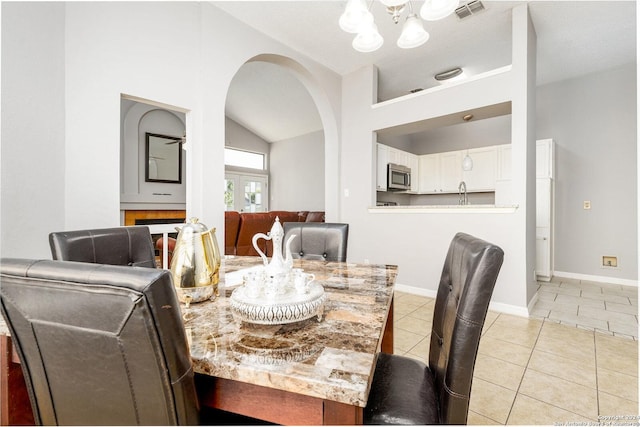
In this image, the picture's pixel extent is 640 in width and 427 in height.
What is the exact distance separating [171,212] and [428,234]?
202 inches

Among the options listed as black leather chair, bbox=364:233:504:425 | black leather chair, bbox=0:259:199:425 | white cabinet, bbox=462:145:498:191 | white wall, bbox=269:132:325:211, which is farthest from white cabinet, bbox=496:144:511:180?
black leather chair, bbox=0:259:199:425

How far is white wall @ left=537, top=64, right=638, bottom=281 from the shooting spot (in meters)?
3.81

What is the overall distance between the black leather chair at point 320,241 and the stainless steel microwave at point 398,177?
9.26 feet

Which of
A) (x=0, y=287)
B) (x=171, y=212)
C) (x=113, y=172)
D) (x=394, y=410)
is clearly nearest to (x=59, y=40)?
(x=113, y=172)

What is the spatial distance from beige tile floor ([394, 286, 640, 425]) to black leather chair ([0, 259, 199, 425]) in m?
1.53

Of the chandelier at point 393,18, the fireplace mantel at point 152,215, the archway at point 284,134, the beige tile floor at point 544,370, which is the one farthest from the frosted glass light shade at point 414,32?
the fireplace mantel at point 152,215

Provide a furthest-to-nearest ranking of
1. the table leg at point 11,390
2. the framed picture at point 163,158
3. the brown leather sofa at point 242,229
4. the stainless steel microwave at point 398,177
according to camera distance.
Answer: the framed picture at point 163,158 → the stainless steel microwave at point 398,177 → the brown leather sofa at point 242,229 → the table leg at point 11,390

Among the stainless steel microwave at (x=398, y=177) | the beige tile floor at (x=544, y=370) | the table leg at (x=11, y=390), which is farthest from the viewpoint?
the stainless steel microwave at (x=398, y=177)

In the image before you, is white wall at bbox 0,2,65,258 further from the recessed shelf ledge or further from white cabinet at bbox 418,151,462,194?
white cabinet at bbox 418,151,462,194

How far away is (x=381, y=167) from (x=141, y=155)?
463 centimetres

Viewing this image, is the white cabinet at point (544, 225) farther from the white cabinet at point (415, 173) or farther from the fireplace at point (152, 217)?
the fireplace at point (152, 217)

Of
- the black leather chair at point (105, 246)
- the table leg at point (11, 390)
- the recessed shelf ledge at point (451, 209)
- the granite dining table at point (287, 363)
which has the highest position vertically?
the recessed shelf ledge at point (451, 209)

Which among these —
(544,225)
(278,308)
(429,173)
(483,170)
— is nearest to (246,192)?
(429,173)

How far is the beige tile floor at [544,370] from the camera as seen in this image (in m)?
1.45
